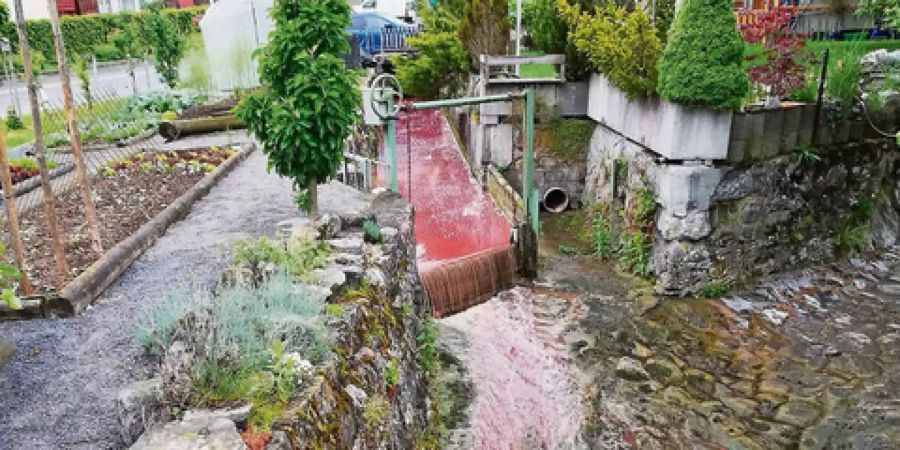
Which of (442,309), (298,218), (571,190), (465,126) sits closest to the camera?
(298,218)

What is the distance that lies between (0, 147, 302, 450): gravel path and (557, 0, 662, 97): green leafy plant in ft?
19.3

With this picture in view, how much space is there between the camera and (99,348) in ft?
15.5

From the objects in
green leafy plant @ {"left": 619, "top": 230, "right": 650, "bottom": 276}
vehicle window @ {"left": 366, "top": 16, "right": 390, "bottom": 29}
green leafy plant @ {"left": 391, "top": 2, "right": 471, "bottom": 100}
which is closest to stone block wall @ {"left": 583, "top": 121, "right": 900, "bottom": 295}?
green leafy plant @ {"left": 619, "top": 230, "right": 650, "bottom": 276}

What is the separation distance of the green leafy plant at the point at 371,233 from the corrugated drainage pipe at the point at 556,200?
7.11 m

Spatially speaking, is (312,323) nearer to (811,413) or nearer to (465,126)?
(811,413)

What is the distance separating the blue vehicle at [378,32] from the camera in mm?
25531

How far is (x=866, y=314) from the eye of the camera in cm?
942

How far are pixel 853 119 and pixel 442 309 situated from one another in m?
7.25

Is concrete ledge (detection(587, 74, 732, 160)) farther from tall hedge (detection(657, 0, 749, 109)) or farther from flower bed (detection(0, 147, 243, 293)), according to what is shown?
flower bed (detection(0, 147, 243, 293))

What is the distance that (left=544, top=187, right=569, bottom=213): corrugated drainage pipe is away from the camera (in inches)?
534

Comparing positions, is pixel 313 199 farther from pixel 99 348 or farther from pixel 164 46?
pixel 164 46

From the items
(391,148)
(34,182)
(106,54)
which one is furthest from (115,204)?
(106,54)

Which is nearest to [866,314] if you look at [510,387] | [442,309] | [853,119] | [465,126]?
Result: [853,119]

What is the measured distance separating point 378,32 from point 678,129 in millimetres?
18249
